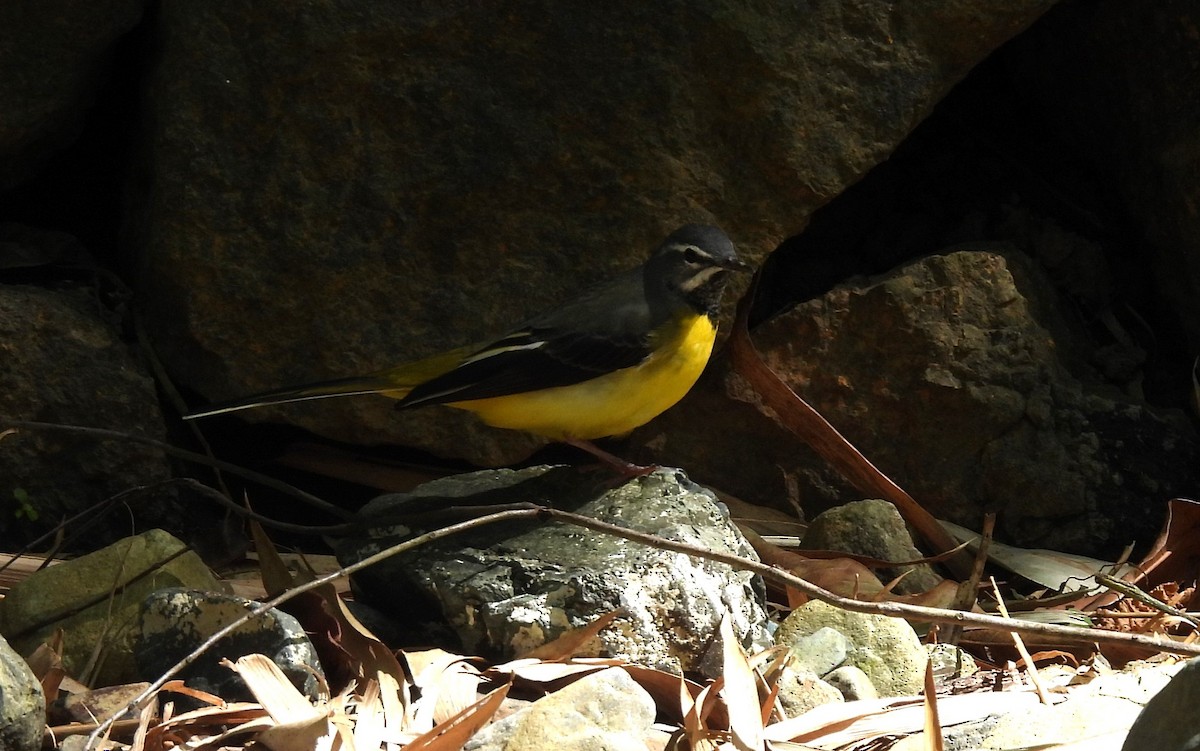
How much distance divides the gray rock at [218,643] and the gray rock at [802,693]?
117 centimetres

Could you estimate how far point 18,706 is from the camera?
8.89 feet

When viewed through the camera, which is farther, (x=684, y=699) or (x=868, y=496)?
(x=868, y=496)

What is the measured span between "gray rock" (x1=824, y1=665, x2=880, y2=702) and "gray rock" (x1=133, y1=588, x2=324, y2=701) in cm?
135

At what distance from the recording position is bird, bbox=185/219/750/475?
4.29 meters

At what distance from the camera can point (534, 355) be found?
4305mm

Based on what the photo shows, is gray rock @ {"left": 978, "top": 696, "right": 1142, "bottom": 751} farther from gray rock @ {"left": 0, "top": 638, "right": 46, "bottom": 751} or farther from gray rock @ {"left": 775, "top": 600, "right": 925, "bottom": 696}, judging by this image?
gray rock @ {"left": 0, "top": 638, "right": 46, "bottom": 751}

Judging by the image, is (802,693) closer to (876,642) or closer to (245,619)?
(876,642)

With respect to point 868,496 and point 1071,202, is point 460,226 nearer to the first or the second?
point 868,496

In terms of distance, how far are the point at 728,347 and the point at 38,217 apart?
9.17ft

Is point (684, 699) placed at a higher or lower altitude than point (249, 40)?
lower

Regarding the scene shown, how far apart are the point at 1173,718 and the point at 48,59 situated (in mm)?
4167

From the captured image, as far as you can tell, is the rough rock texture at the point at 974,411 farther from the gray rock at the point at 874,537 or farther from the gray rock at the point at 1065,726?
the gray rock at the point at 1065,726

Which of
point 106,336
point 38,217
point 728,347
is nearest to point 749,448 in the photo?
point 728,347

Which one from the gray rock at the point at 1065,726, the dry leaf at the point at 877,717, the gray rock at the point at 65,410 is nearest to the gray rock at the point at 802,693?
the dry leaf at the point at 877,717
